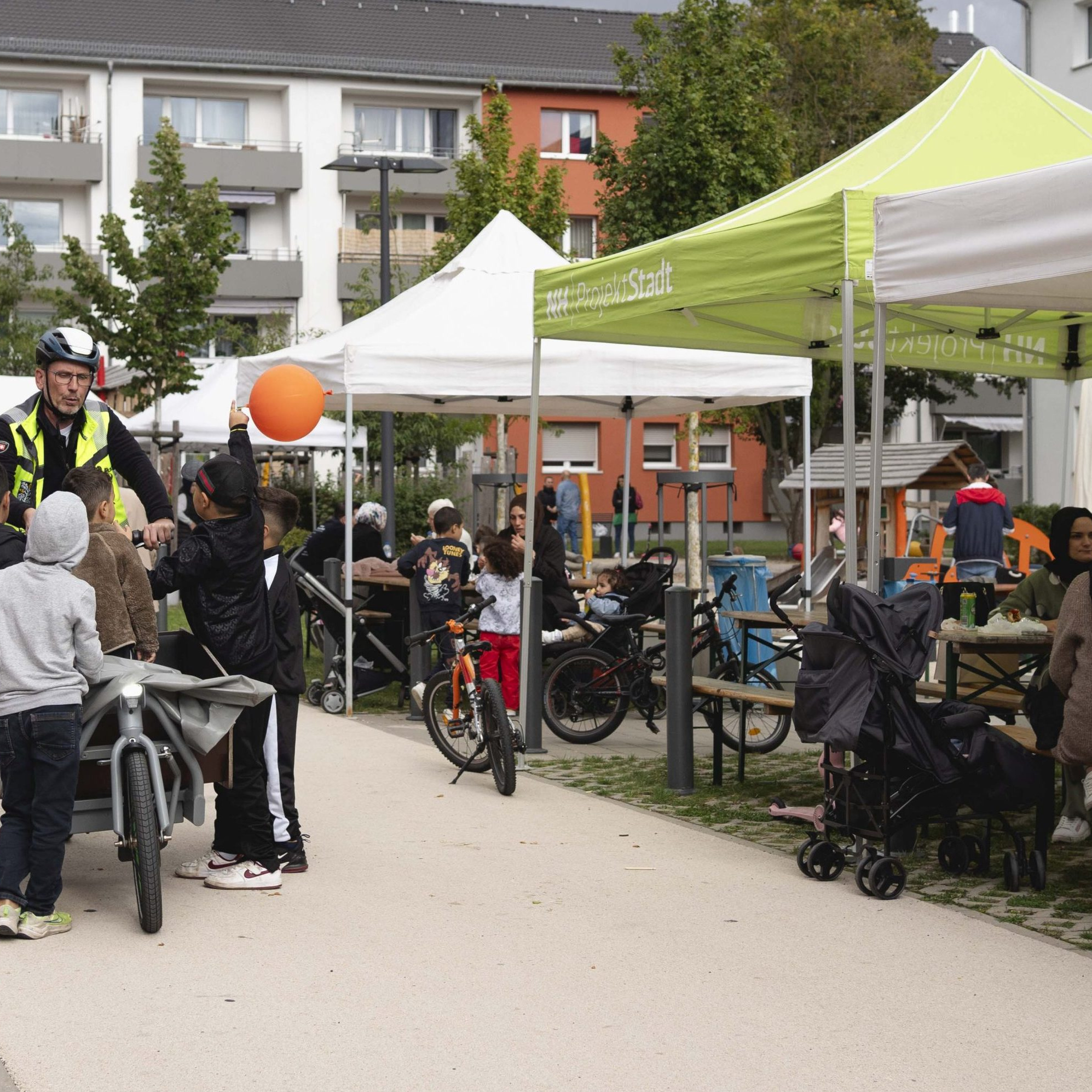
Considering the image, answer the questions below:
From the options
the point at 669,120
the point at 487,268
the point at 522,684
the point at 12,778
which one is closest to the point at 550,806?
the point at 522,684

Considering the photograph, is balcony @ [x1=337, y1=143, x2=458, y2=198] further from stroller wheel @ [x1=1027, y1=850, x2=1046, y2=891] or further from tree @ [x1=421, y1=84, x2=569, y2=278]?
stroller wheel @ [x1=1027, y1=850, x2=1046, y2=891]

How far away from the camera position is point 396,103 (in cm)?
5141

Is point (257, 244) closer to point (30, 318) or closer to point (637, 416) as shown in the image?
point (30, 318)

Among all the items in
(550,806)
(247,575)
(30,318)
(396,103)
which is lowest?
(550,806)

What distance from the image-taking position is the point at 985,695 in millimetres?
8508

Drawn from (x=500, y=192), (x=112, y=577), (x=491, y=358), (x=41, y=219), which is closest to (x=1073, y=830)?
(x=112, y=577)

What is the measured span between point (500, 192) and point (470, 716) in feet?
69.1

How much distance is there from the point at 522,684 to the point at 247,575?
3.94m

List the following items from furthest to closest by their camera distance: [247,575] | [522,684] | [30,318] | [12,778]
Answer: [30,318]
[522,684]
[247,575]
[12,778]

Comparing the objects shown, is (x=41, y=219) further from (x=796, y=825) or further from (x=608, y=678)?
(x=796, y=825)

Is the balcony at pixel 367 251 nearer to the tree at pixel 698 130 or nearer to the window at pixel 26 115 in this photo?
the window at pixel 26 115

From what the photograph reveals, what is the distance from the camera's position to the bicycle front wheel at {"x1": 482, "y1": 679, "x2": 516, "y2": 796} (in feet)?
29.9

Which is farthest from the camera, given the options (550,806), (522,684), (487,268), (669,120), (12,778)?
(669,120)

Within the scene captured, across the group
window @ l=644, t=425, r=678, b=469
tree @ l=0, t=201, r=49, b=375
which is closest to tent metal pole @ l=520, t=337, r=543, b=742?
tree @ l=0, t=201, r=49, b=375
